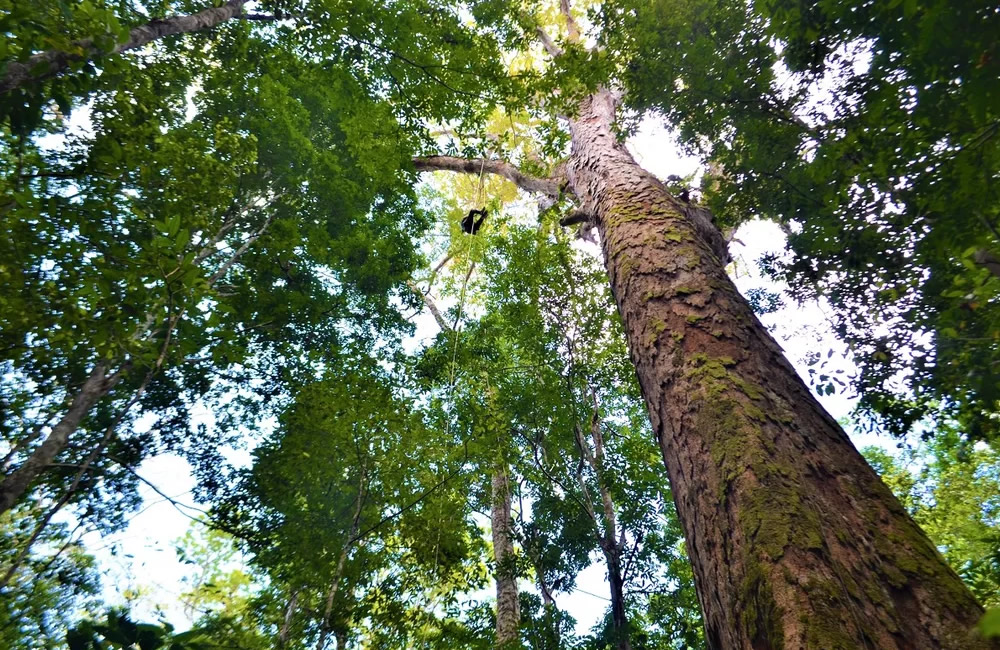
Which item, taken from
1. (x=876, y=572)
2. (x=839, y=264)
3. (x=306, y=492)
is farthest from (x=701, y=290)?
(x=306, y=492)

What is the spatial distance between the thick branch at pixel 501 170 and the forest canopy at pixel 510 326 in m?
0.08

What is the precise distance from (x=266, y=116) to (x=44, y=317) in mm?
4722

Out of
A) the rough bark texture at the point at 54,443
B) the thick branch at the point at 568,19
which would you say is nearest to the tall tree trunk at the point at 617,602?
the rough bark texture at the point at 54,443

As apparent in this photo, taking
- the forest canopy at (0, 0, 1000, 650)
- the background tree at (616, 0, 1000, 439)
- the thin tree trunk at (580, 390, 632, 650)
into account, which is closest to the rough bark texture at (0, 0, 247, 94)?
the forest canopy at (0, 0, 1000, 650)

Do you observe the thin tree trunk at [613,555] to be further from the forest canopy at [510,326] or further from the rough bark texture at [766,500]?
the rough bark texture at [766,500]

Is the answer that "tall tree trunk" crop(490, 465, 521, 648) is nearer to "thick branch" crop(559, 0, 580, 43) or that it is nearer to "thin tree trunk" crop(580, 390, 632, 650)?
"thin tree trunk" crop(580, 390, 632, 650)

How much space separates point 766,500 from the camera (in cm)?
142

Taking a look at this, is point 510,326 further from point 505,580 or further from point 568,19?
point 568,19

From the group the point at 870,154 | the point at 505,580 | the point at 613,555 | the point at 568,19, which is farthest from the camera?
the point at 568,19

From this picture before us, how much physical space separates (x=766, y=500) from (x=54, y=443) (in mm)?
4968

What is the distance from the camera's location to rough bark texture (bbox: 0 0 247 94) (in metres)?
2.56

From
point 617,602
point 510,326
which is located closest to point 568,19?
point 510,326

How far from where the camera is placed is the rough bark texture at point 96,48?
2559 millimetres

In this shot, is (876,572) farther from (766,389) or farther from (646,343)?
(646,343)
